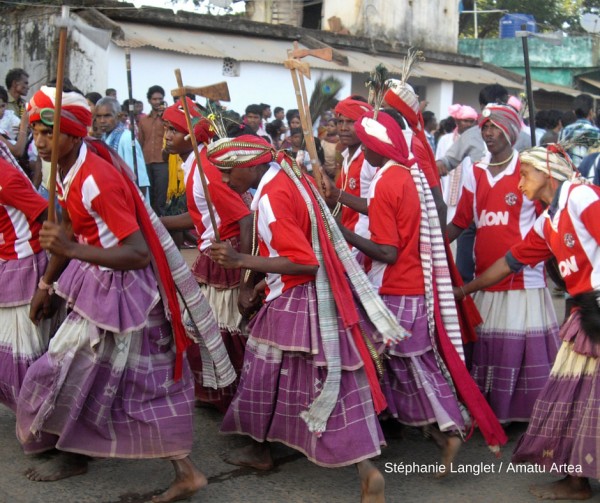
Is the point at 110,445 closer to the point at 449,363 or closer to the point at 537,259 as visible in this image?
the point at 449,363

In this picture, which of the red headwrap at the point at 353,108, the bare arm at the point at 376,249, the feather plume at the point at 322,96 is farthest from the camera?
the feather plume at the point at 322,96

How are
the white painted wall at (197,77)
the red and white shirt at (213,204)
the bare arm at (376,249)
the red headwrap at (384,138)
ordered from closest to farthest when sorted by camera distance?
1. the bare arm at (376,249)
2. the red headwrap at (384,138)
3. the red and white shirt at (213,204)
4. the white painted wall at (197,77)

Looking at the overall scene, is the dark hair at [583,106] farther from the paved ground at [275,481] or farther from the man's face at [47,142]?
the man's face at [47,142]

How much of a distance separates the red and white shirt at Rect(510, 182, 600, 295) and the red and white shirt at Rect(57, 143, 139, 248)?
196 centimetres

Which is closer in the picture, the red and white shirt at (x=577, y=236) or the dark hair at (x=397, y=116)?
the red and white shirt at (x=577, y=236)

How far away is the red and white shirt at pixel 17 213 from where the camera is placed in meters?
4.30

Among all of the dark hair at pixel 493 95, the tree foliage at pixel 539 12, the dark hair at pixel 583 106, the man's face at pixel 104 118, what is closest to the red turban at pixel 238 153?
the dark hair at pixel 493 95

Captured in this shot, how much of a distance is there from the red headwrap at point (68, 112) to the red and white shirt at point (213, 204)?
98 cm

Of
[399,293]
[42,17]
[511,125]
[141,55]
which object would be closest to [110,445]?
[399,293]

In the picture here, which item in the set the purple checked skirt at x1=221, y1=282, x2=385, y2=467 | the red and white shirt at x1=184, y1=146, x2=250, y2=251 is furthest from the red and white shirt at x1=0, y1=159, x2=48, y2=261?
the purple checked skirt at x1=221, y1=282, x2=385, y2=467

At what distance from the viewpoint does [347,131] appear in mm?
5523

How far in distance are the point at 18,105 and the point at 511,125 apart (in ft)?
19.7

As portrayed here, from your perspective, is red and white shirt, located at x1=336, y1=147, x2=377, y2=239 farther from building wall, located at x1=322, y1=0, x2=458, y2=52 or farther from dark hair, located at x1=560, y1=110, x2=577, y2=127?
building wall, located at x1=322, y1=0, x2=458, y2=52

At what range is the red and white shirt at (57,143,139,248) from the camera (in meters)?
3.69
